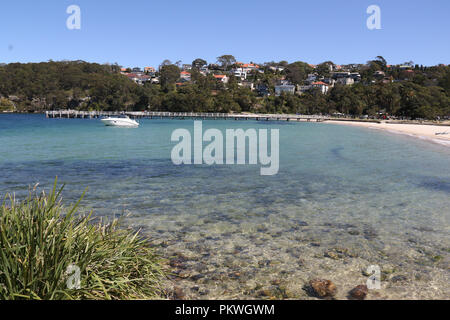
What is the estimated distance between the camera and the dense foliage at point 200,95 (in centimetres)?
9794

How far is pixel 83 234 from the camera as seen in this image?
385cm

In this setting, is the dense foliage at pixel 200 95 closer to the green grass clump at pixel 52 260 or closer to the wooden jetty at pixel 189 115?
the wooden jetty at pixel 189 115

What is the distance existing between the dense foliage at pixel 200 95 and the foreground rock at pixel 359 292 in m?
89.3

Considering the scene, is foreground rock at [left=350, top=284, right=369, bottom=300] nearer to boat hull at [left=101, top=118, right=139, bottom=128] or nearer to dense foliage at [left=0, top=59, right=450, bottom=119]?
boat hull at [left=101, top=118, right=139, bottom=128]

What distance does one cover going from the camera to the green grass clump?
3.12 meters

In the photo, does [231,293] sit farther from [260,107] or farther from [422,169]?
[260,107]

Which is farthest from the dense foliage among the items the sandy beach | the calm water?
the calm water

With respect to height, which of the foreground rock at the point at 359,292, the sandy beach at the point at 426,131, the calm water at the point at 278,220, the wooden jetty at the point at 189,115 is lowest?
the foreground rock at the point at 359,292

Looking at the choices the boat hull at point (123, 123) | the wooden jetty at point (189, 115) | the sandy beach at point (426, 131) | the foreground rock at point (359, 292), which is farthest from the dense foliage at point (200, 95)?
the foreground rock at point (359, 292)

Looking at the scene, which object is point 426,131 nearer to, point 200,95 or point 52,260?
point 52,260

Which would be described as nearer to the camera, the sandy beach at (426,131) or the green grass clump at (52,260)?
the green grass clump at (52,260)
